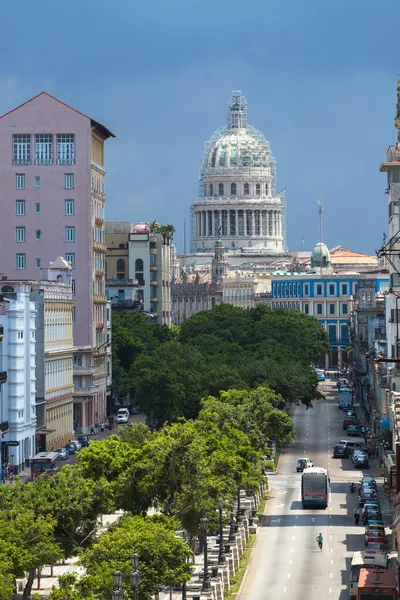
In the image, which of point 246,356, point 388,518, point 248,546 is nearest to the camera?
point 248,546

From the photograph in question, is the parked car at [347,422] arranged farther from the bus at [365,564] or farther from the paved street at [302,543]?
the bus at [365,564]

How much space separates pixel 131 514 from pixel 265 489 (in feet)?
142

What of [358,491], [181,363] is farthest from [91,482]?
[181,363]

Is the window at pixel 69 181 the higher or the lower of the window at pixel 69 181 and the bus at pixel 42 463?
the higher

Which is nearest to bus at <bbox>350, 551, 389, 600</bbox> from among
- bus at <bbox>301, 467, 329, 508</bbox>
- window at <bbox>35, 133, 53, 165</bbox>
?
bus at <bbox>301, 467, 329, 508</bbox>

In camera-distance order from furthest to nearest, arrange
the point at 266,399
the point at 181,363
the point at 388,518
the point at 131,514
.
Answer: the point at 181,363
the point at 266,399
the point at 388,518
the point at 131,514

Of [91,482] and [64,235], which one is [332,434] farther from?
[91,482]

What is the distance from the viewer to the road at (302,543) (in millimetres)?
88312

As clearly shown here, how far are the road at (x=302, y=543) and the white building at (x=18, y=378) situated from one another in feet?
60.3

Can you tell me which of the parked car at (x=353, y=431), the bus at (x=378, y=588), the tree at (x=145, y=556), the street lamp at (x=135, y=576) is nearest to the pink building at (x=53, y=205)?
the parked car at (x=353, y=431)

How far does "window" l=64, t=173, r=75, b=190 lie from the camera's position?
183 meters

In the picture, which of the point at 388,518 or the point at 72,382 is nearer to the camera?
the point at 388,518

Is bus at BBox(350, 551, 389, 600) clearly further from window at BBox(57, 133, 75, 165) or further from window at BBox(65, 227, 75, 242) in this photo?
window at BBox(57, 133, 75, 165)

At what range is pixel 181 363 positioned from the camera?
577 feet
